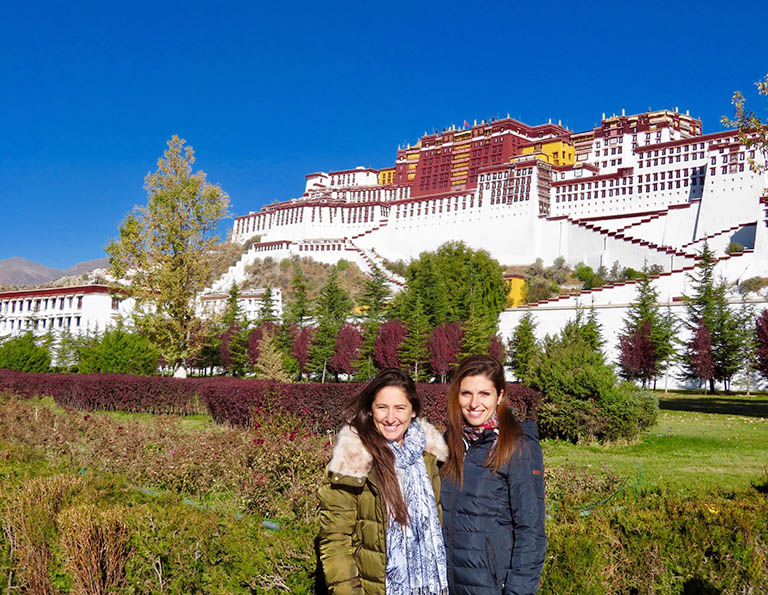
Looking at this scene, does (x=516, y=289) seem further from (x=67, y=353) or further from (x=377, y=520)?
(x=377, y=520)

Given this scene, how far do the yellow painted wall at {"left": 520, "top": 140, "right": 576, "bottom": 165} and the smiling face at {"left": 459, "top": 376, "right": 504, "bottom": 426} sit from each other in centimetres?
6956

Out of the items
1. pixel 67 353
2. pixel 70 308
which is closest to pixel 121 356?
pixel 67 353

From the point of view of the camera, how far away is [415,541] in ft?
9.39

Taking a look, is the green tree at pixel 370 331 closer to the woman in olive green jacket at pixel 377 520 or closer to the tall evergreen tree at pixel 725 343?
the tall evergreen tree at pixel 725 343

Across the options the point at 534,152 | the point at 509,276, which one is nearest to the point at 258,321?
the point at 509,276

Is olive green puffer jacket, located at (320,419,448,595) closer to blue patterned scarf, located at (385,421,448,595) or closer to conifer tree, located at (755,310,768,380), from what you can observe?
blue patterned scarf, located at (385,421,448,595)

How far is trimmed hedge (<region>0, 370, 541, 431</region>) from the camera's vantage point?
12117mm

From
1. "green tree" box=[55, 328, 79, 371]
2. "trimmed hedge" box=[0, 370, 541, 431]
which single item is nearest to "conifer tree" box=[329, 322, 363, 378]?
"green tree" box=[55, 328, 79, 371]

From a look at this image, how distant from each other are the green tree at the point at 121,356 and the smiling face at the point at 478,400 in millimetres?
19526

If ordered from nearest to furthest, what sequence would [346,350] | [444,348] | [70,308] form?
[444,348] → [346,350] → [70,308]

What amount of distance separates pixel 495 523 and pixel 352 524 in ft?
2.09

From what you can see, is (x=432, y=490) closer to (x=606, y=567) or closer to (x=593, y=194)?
(x=606, y=567)

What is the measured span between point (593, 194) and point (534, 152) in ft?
35.2

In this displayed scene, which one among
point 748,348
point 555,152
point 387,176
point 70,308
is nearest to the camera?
point 748,348
